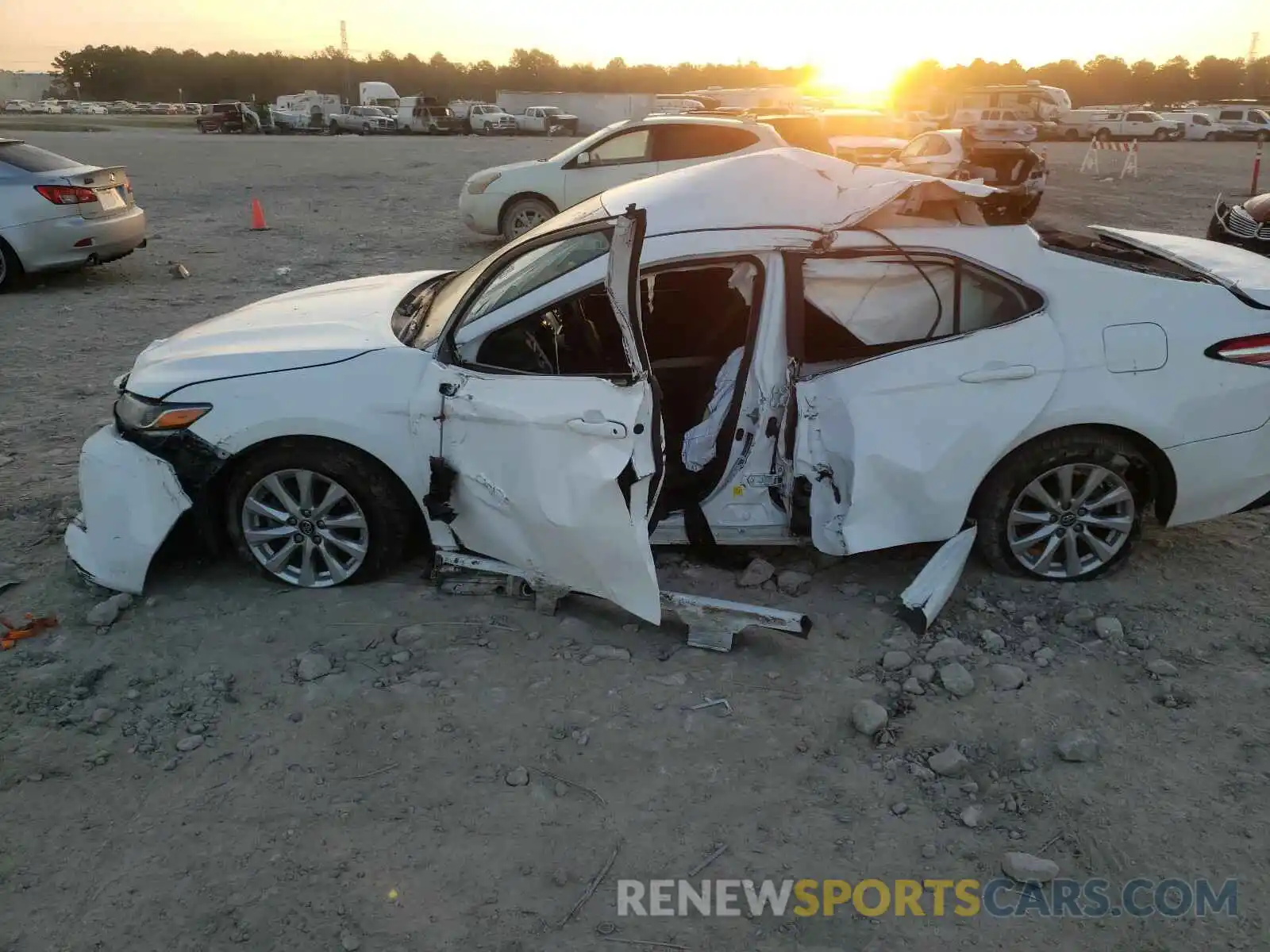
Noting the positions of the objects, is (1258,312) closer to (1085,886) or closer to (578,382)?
(1085,886)

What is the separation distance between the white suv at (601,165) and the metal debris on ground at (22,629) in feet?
26.6

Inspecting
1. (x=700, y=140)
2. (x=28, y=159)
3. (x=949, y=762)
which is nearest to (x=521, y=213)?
(x=700, y=140)

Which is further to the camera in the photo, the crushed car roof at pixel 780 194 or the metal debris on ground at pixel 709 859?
the crushed car roof at pixel 780 194

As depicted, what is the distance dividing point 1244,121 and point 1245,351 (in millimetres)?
39918

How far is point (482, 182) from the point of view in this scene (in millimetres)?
11398

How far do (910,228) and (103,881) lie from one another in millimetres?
3523

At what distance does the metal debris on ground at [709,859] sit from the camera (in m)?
2.64

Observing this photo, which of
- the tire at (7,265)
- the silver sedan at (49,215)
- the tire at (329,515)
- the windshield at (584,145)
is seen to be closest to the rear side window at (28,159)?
the silver sedan at (49,215)

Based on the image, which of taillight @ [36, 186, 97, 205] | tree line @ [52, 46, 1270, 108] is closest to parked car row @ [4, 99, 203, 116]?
tree line @ [52, 46, 1270, 108]

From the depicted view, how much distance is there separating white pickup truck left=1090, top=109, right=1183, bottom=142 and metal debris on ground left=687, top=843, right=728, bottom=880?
39290mm

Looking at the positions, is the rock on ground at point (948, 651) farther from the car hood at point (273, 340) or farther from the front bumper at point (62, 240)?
the front bumper at point (62, 240)

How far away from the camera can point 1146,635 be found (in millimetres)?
3637

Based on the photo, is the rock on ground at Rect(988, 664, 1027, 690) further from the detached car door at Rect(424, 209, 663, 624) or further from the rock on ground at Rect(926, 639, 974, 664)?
the detached car door at Rect(424, 209, 663, 624)

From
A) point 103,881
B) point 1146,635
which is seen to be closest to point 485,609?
point 103,881
